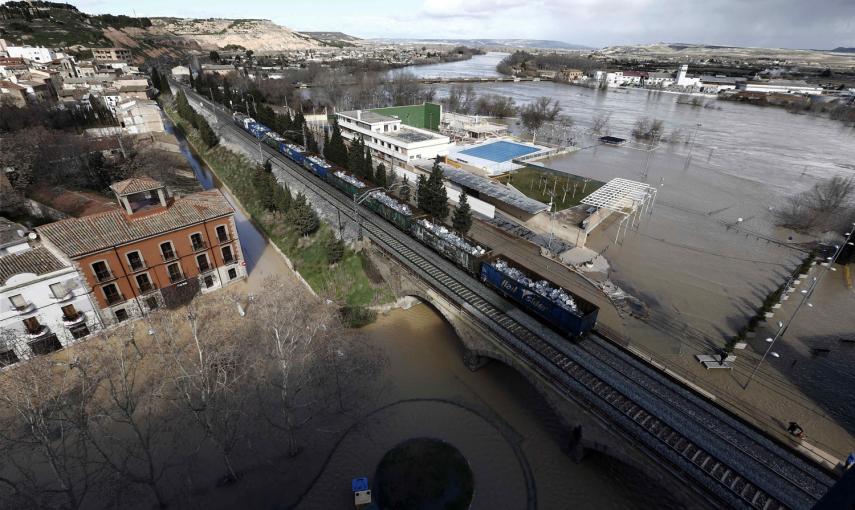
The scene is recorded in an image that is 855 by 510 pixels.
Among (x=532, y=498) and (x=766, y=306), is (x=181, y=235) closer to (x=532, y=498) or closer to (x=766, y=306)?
(x=532, y=498)

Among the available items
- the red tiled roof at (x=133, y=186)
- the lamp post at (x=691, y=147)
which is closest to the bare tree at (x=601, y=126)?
the lamp post at (x=691, y=147)

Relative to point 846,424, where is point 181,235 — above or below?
above

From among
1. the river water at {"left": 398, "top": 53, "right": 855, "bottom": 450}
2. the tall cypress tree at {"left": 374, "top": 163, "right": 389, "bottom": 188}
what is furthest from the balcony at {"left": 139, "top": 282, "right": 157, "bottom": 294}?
the river water at {"left": 398, "top": 53, "right": 855, "bottom": 450}

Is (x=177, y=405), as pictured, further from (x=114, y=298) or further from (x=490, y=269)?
(x=490, y=269)

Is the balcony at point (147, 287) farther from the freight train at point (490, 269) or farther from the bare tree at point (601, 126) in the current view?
the bare tree at point (601, 126)

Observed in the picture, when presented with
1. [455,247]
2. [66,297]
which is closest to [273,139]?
[66,297]

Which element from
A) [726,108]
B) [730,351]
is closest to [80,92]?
[730,351]
